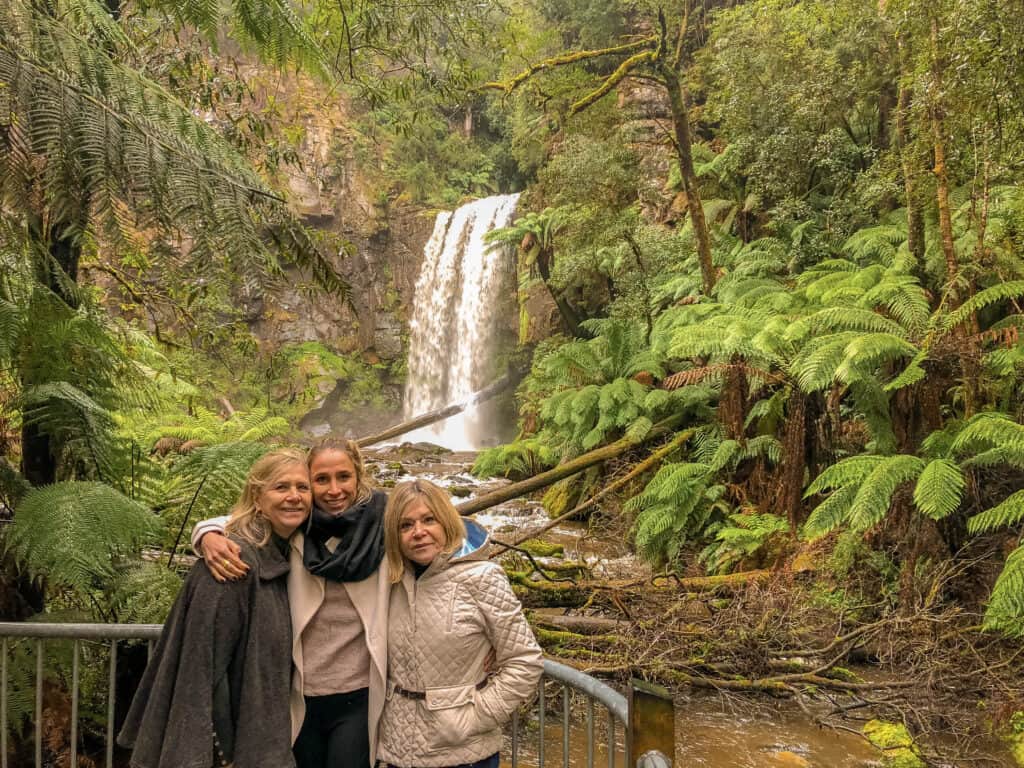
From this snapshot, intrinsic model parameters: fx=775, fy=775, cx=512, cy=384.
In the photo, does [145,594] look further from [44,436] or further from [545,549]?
[545,549]

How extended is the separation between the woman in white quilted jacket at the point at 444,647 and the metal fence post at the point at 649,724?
311 mm

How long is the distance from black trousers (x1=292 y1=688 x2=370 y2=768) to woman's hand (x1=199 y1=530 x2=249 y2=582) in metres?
0.39

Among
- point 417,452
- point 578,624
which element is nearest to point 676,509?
point 578,624

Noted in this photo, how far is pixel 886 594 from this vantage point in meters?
5.88

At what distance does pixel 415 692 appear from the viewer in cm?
195

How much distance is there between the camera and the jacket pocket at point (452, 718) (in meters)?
1.89

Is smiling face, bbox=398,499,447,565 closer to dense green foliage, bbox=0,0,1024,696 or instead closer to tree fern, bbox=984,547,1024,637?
dense green foliage, bbox=0,0,1024,696

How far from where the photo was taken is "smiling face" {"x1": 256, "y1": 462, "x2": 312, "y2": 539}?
2.04m

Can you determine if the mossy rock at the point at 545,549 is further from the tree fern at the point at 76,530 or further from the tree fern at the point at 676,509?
the tree fern at the point at 76,530

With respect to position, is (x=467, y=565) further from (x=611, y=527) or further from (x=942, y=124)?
(x=611, y=527)

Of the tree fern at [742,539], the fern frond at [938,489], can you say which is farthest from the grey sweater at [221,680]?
the tree fern at [742,539]

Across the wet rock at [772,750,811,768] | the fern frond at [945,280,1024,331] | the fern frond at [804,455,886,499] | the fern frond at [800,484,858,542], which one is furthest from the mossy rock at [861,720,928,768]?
the fern frond at [945,280,1024,331]

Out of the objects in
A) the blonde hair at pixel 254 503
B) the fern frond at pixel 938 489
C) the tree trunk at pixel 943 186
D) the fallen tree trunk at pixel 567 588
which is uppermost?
the tree trunk at pixel 943 186

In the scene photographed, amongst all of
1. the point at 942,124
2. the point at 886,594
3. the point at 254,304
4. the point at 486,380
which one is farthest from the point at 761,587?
the point at 254,304
